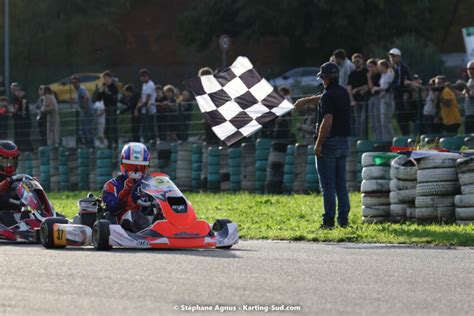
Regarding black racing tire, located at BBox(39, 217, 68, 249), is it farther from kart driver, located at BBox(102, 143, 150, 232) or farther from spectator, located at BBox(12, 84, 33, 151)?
spectator, located at BBox(12, 84, 33, 151)

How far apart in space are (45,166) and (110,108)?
1886 millimetres

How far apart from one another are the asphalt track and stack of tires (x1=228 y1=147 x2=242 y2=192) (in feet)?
31.8

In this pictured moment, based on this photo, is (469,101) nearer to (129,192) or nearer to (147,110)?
(147,110)

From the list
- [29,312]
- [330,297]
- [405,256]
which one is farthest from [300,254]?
[29,312]

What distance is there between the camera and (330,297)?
767 centimetres

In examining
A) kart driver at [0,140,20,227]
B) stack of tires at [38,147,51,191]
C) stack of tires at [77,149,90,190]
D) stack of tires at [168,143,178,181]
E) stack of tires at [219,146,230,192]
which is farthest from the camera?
stack of tires at [38,147,51,191]

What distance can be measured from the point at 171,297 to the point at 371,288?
50.7 inches

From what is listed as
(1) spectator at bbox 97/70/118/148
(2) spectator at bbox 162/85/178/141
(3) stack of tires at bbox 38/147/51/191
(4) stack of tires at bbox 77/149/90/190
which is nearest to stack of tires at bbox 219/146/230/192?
(2) spectator at bbox 162/85/178/141

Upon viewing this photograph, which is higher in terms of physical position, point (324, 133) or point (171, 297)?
point (324, 133)

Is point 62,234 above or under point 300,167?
under

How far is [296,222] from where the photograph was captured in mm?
14531

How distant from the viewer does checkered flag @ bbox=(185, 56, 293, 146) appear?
14039 mm

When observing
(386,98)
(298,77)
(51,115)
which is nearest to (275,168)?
(386,98)

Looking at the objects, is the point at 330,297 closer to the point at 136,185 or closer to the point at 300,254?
the point at 300,254
